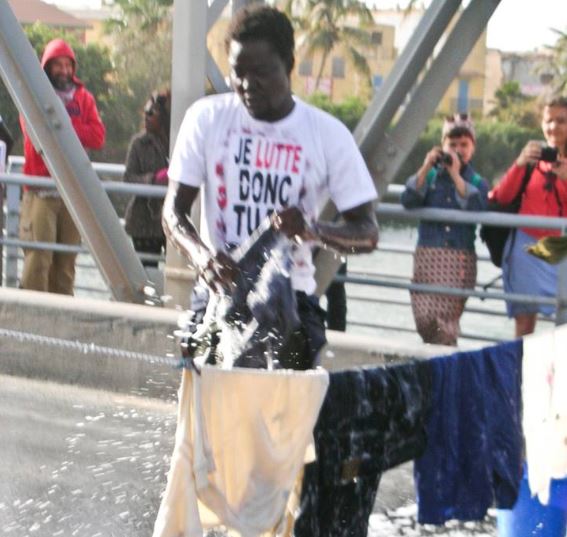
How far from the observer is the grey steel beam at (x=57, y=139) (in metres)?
8.20

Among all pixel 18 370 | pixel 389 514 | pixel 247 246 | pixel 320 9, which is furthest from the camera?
pixel 320 9

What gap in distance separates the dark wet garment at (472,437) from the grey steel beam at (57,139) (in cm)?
395

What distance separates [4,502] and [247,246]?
1899mm

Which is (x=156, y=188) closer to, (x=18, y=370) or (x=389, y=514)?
(x=18, y=370)

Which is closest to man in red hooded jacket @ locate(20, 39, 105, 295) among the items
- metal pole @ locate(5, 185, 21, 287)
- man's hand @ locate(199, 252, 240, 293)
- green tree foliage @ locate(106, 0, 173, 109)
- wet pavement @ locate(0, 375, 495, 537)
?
metal pole @ locate(5, 185, 21, 287)

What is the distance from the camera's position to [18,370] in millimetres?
8352

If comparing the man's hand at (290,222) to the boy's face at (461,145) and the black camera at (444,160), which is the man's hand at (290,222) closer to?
the black camera at (444,160)

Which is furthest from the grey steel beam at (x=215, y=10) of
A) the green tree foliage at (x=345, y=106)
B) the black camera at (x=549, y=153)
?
the green tree foliage at (x=345, y=106)

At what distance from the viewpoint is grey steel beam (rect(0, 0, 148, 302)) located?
8.20 meters

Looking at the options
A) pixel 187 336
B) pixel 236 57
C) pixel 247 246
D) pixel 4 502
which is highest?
pixel 236 57

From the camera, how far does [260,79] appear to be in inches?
197

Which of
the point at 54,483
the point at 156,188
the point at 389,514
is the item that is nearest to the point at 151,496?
the point at 54,483

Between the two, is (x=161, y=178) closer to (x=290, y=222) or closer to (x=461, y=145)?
(x=461, y=145)

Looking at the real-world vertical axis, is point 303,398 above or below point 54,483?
above
